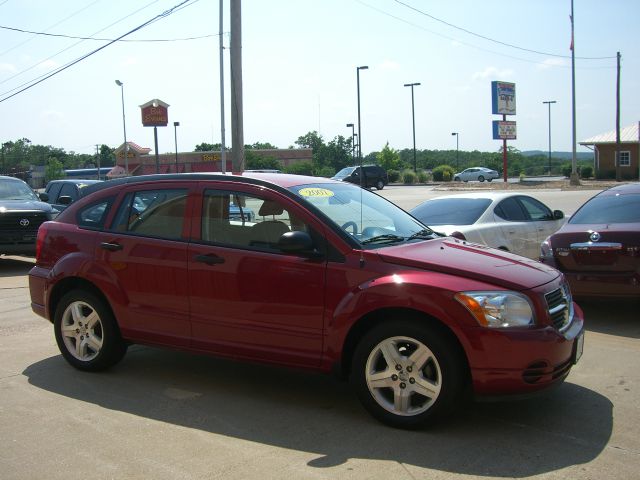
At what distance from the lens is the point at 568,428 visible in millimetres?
4531

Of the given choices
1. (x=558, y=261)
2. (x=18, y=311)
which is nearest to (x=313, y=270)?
(x=558, y=261)

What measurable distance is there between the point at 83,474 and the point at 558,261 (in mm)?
5836

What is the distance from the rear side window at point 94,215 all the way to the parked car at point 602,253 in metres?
5.01

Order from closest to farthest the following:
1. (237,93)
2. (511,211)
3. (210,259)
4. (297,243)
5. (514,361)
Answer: (514,361) → (297,243) → (210,259) → (511,211) → (237,93)

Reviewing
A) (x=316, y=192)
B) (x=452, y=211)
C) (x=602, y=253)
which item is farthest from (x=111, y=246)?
(x=452, y=211)

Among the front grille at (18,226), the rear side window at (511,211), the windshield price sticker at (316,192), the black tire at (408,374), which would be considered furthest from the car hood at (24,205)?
the black tire at (408,374)

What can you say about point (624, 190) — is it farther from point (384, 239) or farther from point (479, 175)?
point (479, 175)

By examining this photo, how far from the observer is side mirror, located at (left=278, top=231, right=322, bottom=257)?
4.75 m

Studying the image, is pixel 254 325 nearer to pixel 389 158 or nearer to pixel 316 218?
pixel 316 218

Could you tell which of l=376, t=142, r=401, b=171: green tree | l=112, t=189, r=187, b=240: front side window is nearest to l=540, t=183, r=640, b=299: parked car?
l=112, t=189, r=187, b=240: front side window

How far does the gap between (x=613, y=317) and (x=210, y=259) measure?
17.0 ft

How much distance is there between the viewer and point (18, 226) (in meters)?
13.1

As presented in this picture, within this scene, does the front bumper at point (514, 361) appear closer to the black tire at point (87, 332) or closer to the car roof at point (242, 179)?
the car roof at point (242, 179)

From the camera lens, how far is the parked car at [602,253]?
748 centimetres
